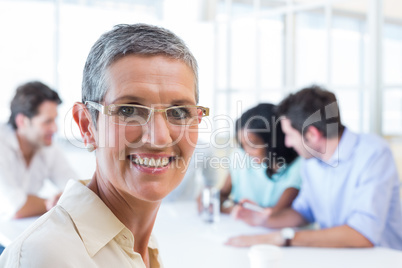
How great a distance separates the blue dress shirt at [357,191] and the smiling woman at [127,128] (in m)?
1.33

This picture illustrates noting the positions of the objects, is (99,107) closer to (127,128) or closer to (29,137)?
(127,128)

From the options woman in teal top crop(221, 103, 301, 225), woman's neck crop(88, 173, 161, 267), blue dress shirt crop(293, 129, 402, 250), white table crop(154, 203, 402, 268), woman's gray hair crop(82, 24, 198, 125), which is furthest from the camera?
woman in teal top crop(221, 103, 301, 225)

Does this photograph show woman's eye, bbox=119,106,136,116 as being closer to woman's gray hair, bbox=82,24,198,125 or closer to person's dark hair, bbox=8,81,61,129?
woman's gray hair, bbox=82,24,198,125

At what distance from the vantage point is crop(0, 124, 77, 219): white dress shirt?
2.45m

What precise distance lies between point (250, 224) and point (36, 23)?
3310mm

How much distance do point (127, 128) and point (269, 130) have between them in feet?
6.46

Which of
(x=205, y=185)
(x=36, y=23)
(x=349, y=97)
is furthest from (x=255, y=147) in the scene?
(x=36, y=23)

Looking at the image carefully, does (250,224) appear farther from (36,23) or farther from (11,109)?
(36,23)

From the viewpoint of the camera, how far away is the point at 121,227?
892 mm

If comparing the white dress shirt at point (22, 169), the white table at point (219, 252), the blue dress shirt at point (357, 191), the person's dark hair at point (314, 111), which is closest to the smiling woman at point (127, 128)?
the white table at point (219, 252)

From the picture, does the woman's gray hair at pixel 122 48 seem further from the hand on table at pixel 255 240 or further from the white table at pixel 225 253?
the hand on table at pixel 255 240

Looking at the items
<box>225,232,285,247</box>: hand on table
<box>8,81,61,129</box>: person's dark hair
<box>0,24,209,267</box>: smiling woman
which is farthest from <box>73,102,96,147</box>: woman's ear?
<box>8,81,61,129</box>: person's dark hair

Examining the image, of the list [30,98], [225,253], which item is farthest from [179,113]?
[30,98]

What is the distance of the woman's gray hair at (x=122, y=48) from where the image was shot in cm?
83
